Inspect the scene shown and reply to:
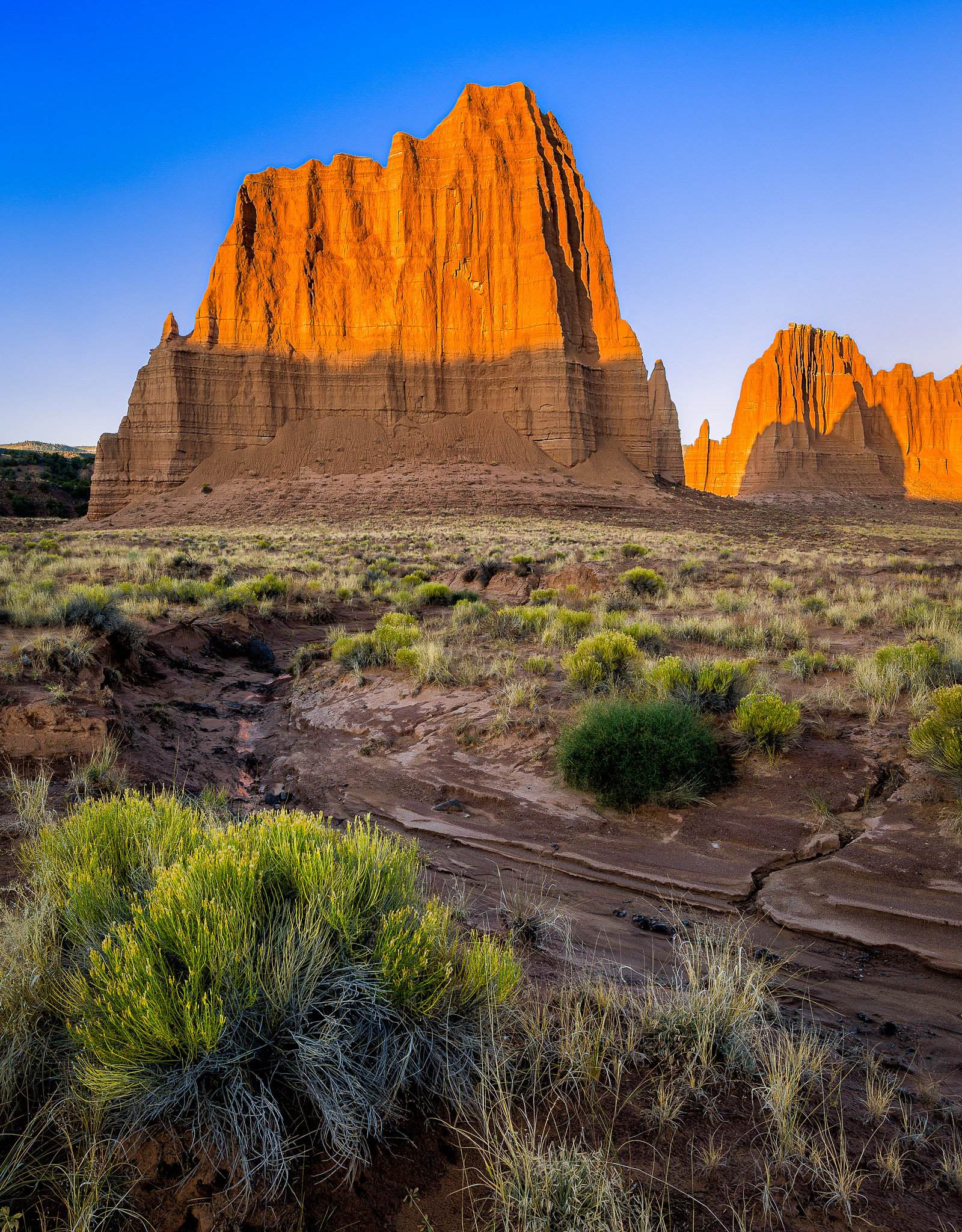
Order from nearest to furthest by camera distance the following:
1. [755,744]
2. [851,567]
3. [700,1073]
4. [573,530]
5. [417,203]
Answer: [700,1073]
[755,744]
[851,567]
[573,530]
[417,203]

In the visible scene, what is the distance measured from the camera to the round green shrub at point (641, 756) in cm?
536

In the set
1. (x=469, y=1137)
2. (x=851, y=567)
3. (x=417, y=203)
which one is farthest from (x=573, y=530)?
(x=417, y=203)

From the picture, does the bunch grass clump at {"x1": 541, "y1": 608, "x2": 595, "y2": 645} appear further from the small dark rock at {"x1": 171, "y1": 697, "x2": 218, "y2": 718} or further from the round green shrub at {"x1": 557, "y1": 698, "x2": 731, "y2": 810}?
the small dark rock at {"x1": 171, "y1": 697, "x2": 218, "y2": 718}

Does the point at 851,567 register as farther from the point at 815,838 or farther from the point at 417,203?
the point at 417,203

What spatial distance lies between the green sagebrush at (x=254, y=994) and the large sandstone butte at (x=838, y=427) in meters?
96.7

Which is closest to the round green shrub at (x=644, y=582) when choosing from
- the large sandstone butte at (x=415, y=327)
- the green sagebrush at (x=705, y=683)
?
the green sagebrush at (x=705, y=683)

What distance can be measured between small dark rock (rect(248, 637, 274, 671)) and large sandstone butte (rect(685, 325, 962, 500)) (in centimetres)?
9032

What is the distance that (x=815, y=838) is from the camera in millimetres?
4609

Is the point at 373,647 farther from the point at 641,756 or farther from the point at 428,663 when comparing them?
the point at 641,756

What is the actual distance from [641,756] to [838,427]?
10772cm

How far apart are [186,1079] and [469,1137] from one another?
0.87 metres

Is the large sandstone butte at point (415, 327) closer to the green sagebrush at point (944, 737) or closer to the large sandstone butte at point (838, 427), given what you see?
the large sandstone butte at point (838, 427)

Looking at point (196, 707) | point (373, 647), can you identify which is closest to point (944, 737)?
point (373, 647)

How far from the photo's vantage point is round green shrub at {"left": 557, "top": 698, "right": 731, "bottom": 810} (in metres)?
5.36
